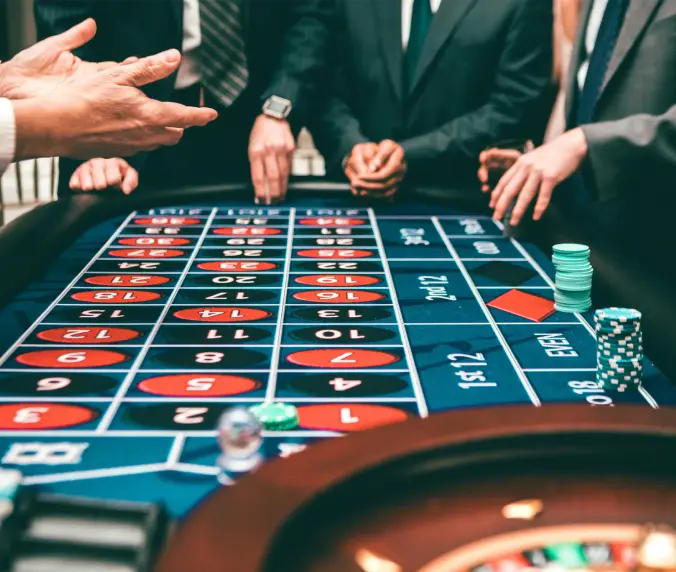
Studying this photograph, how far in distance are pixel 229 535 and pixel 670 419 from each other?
53cm

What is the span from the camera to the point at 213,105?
3.29 m

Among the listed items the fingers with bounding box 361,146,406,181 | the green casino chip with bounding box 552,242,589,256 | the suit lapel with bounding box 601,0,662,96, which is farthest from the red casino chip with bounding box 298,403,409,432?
the suit lapel with bounding box 601,0,662,96

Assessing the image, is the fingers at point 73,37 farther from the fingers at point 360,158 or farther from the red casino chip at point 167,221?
the fingers at point 360,158

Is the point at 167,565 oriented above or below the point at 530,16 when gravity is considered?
below

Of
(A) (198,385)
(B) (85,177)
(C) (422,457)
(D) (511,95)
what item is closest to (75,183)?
(B) (85,177)

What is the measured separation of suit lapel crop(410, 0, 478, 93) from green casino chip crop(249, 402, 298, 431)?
2.46 metres

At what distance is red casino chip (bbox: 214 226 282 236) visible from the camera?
100 inches

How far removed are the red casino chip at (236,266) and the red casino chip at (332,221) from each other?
19.9 inches

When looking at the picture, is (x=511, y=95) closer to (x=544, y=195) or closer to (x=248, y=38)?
(x=248, y=38)

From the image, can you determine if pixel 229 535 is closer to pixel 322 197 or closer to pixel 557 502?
pixel 557 502

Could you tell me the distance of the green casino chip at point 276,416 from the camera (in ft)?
3.93

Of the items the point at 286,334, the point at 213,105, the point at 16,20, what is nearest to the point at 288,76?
the point at 213,105

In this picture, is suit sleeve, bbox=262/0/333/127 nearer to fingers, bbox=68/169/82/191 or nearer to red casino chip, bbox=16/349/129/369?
fingers, bbox=68/169/82/191

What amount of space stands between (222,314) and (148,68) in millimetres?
524
